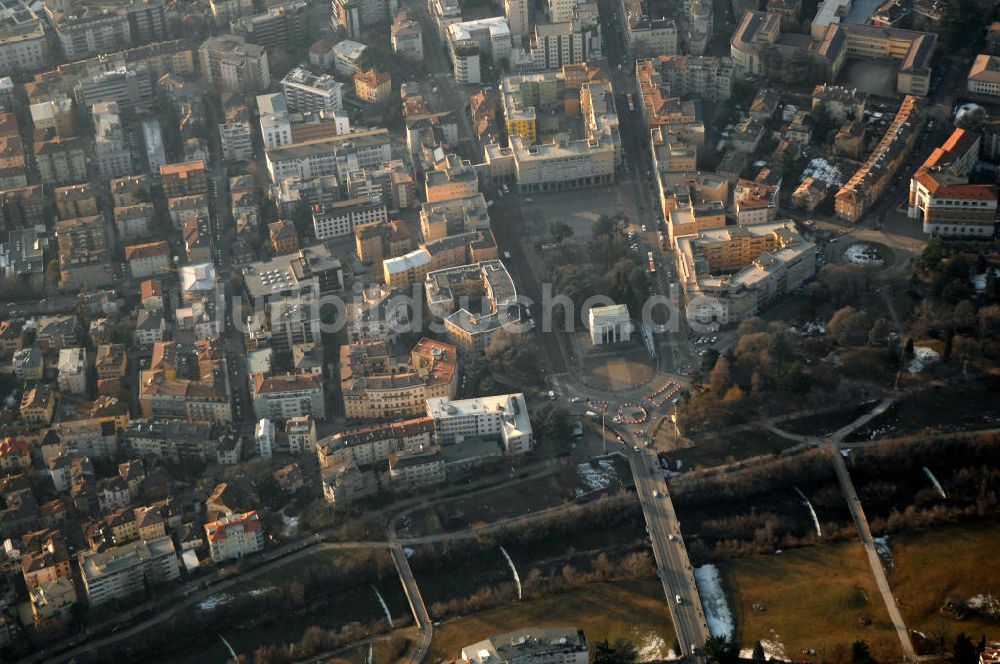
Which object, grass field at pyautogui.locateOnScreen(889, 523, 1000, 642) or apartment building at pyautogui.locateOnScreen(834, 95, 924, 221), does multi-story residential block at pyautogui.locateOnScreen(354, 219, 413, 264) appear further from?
grass field at pyautogui.locateOnScreen(889, 523, 1000, 642)

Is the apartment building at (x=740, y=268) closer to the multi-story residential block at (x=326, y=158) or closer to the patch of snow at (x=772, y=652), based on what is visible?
the multi-story residential block at (x=326, y=158)

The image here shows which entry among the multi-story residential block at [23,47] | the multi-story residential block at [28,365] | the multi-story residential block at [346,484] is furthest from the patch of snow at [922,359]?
the multi-story residential block at [23,47]

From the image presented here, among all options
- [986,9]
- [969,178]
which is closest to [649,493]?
[969,178]

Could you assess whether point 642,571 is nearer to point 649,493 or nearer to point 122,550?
point 649,493

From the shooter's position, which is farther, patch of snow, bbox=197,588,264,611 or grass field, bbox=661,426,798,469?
grass field, bbox=661,426,798,469

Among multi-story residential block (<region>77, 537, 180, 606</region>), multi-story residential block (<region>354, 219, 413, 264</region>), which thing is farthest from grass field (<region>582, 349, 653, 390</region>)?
multi-story residential block (<region>77, 537, 180, 606</region>)

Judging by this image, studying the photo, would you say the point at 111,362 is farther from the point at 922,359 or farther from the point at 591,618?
the point at 922,359

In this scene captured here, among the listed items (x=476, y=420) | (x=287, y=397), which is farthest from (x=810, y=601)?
(x=287, y=397)
